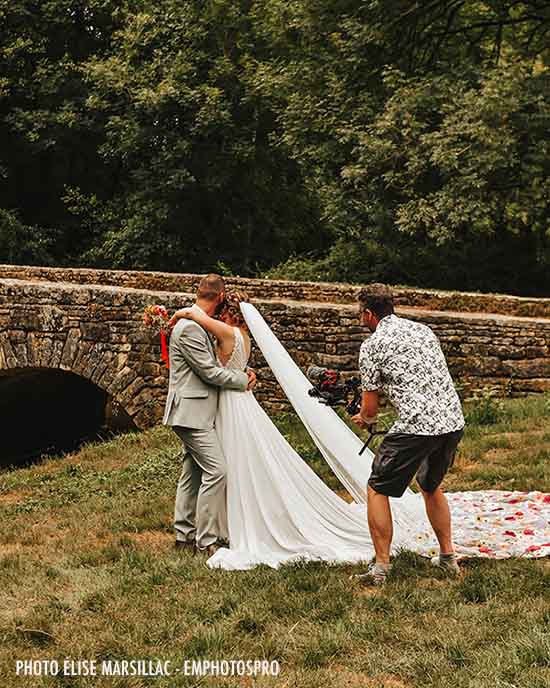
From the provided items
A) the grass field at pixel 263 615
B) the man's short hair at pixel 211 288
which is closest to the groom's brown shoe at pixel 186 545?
the grass field at pixel 263 615

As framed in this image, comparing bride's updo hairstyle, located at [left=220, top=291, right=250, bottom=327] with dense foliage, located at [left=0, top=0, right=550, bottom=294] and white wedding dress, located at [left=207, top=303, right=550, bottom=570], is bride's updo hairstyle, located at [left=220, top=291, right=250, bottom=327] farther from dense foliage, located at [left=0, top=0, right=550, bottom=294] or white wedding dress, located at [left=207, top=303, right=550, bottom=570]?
dense foliage, located at [left=0, top=0, right=550, bottom=294]

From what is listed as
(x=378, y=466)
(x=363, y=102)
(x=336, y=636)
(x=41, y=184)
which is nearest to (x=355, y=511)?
(x=378, y=466)

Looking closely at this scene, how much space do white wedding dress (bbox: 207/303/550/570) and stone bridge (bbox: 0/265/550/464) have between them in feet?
16.2

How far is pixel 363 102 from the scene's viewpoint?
18094mm

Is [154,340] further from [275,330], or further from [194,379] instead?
[194,379]

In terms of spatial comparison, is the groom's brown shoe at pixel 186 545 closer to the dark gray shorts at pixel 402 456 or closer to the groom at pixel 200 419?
the groom at pixel 200 419

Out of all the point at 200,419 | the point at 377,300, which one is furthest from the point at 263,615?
the point at 377,300

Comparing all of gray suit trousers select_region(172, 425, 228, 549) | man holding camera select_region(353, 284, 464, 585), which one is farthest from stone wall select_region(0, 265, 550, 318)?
man holding camera select_region(353, 284, 464, 585)

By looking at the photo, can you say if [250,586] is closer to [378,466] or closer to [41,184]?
[378,466]

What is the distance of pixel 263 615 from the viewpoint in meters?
4.98

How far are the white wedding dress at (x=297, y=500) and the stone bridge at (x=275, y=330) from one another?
A: 4.92m

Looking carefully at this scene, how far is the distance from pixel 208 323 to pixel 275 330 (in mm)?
5621

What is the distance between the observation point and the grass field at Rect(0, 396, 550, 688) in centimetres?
429

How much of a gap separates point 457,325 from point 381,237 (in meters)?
7.10
